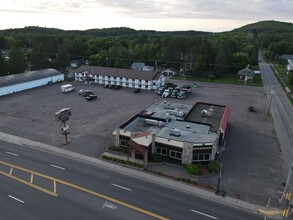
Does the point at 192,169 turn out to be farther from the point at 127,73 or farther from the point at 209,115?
the point at 127,73

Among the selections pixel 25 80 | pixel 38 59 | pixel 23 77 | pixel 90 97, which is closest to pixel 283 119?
pixel 90 97

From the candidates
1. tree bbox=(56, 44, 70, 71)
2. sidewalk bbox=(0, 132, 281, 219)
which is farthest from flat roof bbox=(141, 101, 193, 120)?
tree bbox=(56, 44, 70, 71)

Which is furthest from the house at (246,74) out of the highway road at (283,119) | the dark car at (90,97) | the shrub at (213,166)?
the shrub at (213,166)

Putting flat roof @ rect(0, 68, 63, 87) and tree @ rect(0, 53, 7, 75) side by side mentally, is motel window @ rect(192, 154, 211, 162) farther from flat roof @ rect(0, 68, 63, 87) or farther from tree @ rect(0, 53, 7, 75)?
tree @ rect(0, 53, 7, 75)

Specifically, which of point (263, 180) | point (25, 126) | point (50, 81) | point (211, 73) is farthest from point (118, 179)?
point (211, 73)

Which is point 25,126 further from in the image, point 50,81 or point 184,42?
point 184,42
